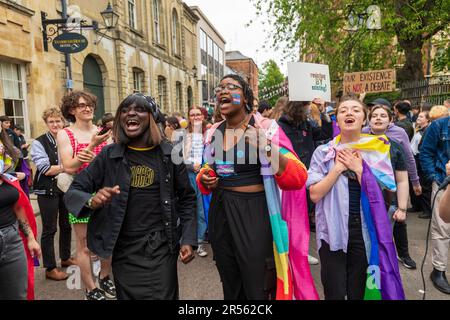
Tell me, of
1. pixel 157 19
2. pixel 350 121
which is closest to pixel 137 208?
pixel 350 121

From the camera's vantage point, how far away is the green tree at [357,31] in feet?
36.2

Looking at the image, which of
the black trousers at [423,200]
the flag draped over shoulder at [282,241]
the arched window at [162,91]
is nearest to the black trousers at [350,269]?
the flag draped over shoulder at [282,241]

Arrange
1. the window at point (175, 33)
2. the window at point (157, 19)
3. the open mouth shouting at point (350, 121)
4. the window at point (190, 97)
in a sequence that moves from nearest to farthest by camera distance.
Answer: the open mouth shouting at point (350, 121)
the window at point (157, 19)
the window at point (175, 33)
the window at point (190, 97)

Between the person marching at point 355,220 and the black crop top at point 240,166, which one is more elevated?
the black crop top at point 240,166

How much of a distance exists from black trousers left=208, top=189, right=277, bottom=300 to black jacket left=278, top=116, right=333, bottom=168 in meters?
2.23

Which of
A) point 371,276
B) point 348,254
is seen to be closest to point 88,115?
point 348,254

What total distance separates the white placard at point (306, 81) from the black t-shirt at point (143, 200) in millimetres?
1750

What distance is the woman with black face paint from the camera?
2164 millimetres

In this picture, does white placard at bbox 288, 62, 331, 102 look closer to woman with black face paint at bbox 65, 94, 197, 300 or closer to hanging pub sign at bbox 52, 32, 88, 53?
woman with black face paint at bbox 65, 94, 197, 300

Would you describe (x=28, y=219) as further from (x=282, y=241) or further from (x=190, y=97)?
(x=190, y=97)

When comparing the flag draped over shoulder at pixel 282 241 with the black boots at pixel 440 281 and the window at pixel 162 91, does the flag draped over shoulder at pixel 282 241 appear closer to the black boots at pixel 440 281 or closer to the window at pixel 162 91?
the black boots at pixel 440 281

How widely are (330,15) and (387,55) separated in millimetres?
3490

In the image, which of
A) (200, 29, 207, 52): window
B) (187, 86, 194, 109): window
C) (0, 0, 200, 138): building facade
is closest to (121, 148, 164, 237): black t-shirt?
(0, 0, 200, 138): building facade
